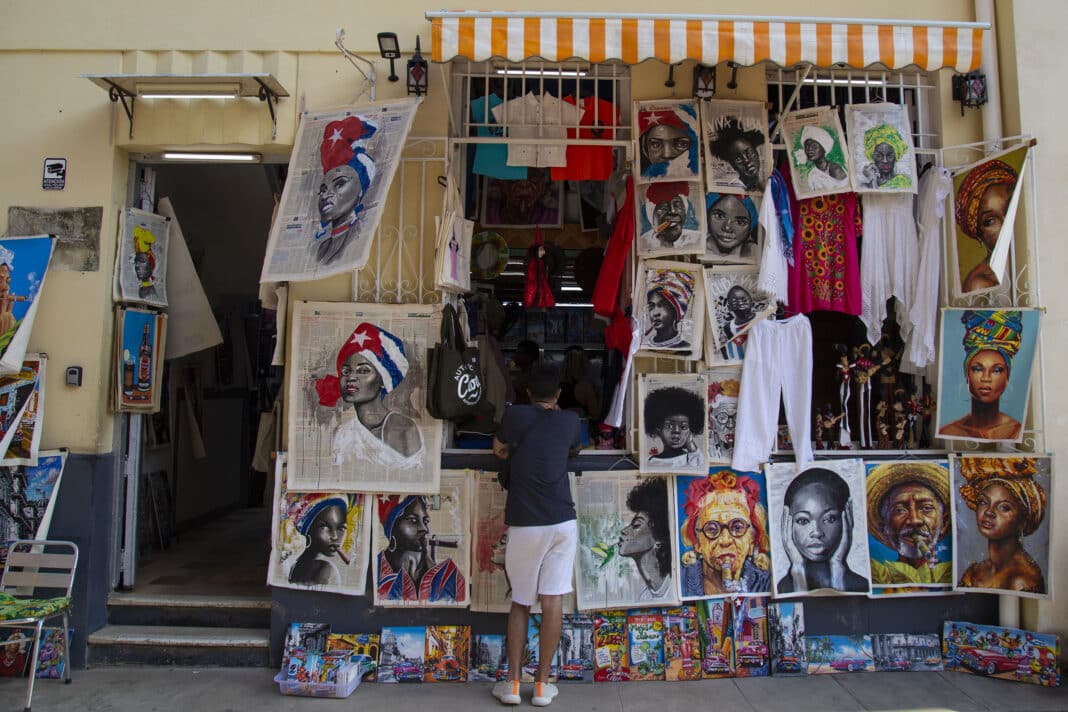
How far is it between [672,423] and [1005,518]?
220cm

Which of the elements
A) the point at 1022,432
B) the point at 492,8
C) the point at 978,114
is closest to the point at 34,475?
the point at 492,8

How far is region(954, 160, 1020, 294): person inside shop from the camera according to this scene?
4.76 metres

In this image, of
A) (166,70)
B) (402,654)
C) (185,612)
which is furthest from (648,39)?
(185,612)

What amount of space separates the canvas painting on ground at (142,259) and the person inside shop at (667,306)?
3.45 metres

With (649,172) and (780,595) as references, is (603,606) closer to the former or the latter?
(780,595)

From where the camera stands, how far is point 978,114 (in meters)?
5.21

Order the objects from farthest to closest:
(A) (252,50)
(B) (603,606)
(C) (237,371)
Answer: (C) (237,371) < (A) (252,50) < (B) (603,606)

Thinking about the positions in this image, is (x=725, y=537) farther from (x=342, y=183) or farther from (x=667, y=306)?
(x=342, y=183)

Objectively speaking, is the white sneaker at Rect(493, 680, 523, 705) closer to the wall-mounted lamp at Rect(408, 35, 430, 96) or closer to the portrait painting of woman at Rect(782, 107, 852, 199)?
the portrait painting of woman at Rect(782, 107, 852, 199)

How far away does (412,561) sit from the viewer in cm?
487

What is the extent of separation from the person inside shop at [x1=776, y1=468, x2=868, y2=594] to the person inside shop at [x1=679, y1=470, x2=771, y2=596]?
156mm

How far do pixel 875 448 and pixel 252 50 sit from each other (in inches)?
197

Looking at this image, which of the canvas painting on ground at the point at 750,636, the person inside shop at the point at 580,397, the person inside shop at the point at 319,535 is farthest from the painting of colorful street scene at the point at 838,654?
the person inside shop at the point at 319,535

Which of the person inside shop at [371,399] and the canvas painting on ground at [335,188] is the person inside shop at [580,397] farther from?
the canvas painting on ground at [335,188]
